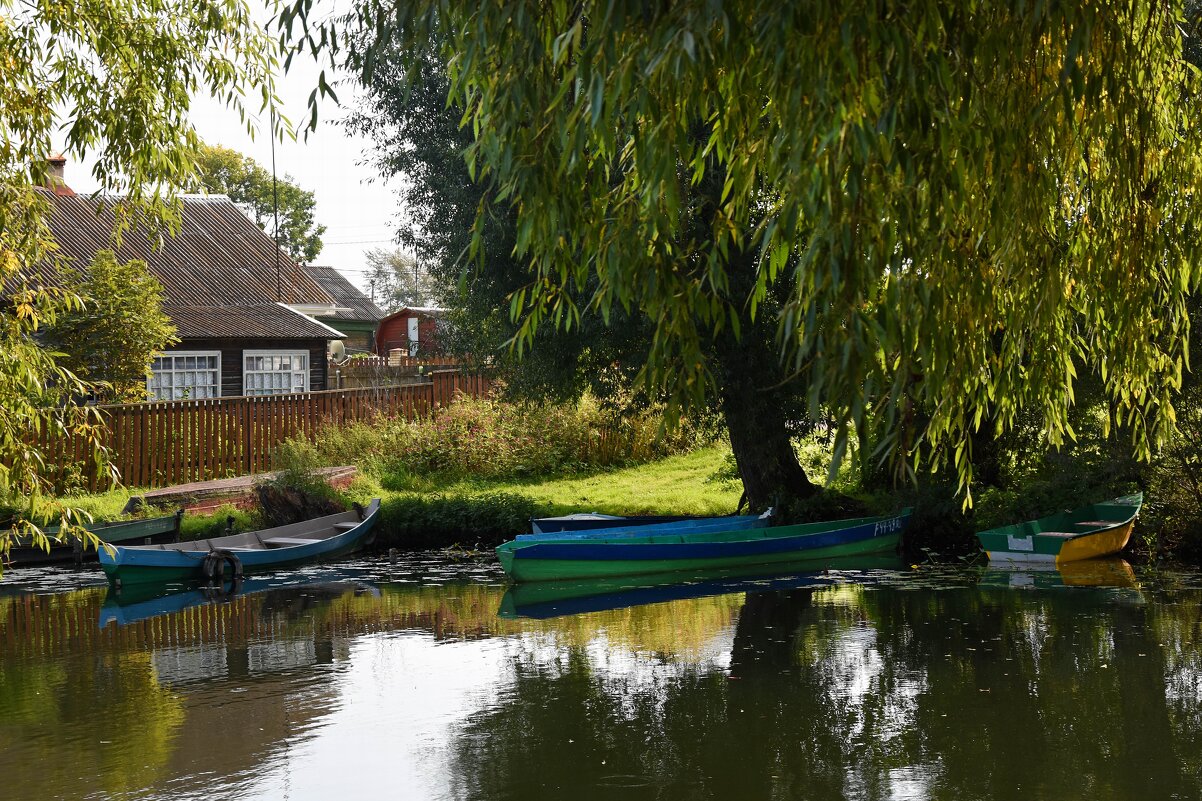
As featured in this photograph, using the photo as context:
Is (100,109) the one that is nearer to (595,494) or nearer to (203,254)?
(595,494)

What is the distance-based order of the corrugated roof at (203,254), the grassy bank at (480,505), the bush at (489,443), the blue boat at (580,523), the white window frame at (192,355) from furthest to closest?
the corrugated roof at (203,254) → the white window frame at (192,355) → the bush at (489,443) → the grassy bank at (480,505) → the blue boat at (580,523)

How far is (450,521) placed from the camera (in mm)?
19359

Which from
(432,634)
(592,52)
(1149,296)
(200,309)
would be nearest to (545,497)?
(432,634)

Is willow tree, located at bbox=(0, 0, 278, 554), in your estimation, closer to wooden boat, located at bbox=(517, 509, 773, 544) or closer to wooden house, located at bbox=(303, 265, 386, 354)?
wooden boat, located at bbox=(517, 509, 773, 544)

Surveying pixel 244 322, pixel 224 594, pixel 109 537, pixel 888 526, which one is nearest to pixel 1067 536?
pixel 888 526

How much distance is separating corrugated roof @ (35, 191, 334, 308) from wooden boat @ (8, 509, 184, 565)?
33.0ft

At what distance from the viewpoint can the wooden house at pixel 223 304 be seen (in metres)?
28.0

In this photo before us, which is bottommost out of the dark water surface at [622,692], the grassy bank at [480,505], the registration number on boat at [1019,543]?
the dark water surface at [622,692]

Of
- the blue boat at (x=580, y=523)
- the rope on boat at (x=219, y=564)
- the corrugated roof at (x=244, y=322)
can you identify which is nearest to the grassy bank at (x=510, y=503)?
the blue boat at (x=580, y=523)

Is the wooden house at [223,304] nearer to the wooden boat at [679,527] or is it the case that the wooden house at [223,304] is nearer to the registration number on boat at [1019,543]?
the wooden boat at [679,527]

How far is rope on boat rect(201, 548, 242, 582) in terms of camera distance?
16531mm

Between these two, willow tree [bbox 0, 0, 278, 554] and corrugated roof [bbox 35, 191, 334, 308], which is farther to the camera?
corrugated roof [bbox 35, 191, 334, 308]

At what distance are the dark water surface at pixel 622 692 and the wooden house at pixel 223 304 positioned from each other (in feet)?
43.3

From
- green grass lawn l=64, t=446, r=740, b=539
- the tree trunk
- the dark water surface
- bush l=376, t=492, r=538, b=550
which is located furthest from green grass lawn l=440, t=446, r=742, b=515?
the dark water surface
